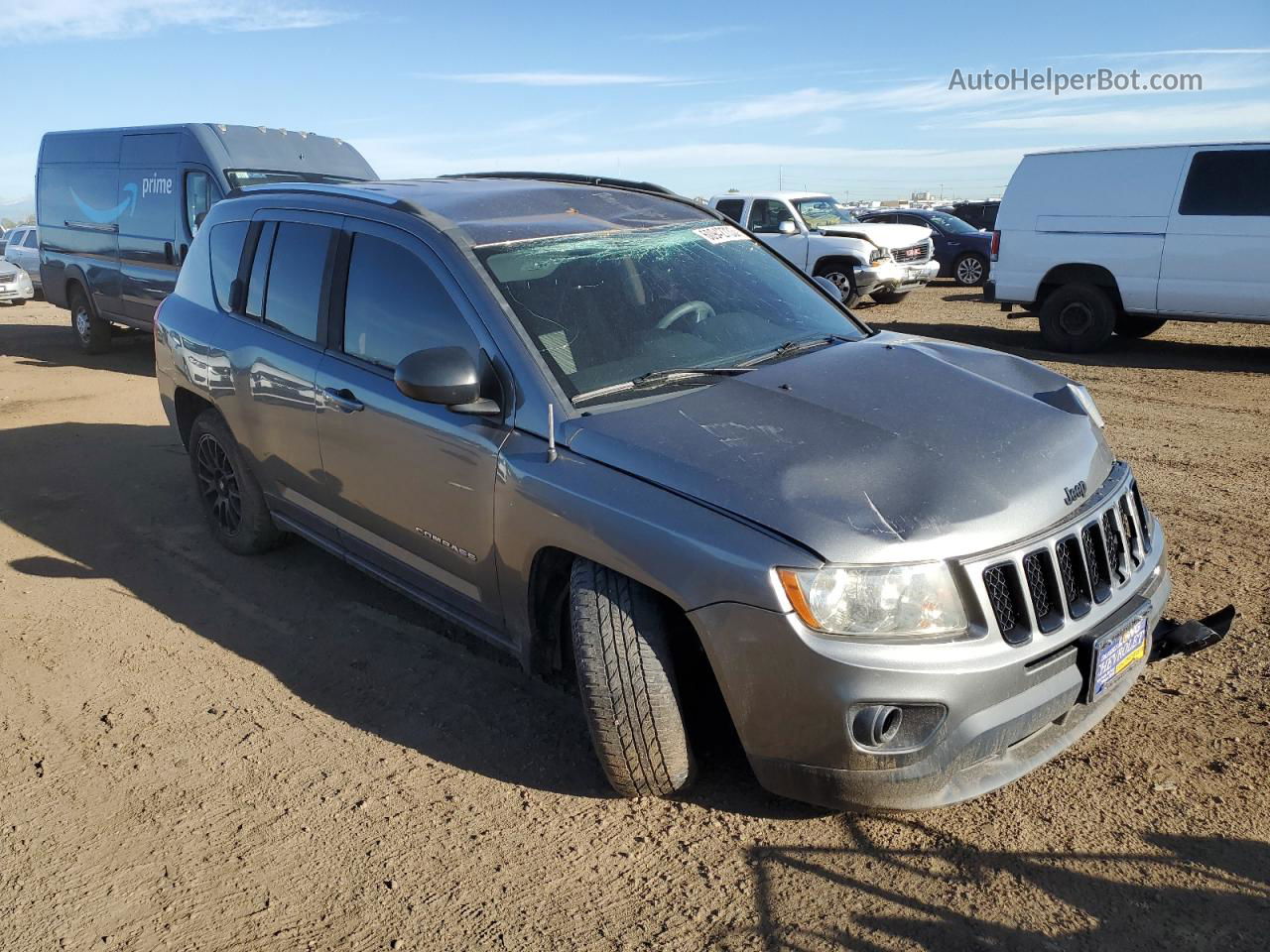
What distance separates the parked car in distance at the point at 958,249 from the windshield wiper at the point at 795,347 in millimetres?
17291

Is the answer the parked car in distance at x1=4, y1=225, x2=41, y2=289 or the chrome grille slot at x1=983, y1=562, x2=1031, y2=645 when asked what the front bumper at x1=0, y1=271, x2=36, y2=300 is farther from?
the chrome grille slot at x1=983, y1=562, x2=1031, y2=645

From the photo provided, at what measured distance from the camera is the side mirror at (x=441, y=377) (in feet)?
10.6

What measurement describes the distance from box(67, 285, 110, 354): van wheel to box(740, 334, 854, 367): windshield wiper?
11.6 meters

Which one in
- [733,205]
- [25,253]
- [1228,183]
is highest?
[1228,183]

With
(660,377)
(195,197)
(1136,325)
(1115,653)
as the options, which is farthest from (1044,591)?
(1136,325)

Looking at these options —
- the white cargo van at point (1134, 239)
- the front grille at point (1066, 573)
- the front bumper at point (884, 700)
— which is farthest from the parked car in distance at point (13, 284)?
the front grille at point (1066, 573)

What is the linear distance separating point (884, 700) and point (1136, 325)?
10808 millimetres

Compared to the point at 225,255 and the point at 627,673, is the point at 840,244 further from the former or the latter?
the point at 627,673

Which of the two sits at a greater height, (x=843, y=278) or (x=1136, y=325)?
(x=1136, y=325)

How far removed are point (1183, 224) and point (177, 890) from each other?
10806 mm

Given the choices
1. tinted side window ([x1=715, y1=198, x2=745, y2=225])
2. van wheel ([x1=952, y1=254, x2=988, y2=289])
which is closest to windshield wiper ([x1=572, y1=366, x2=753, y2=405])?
tinted side window ([x1=715, y1=198, x2=745, y2=225])

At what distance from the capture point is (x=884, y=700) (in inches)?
102

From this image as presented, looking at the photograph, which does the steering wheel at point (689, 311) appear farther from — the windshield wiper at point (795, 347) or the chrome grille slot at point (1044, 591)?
the chrome grille slot at point (1044, 591)

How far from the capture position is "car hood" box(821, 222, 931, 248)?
16.3 m
